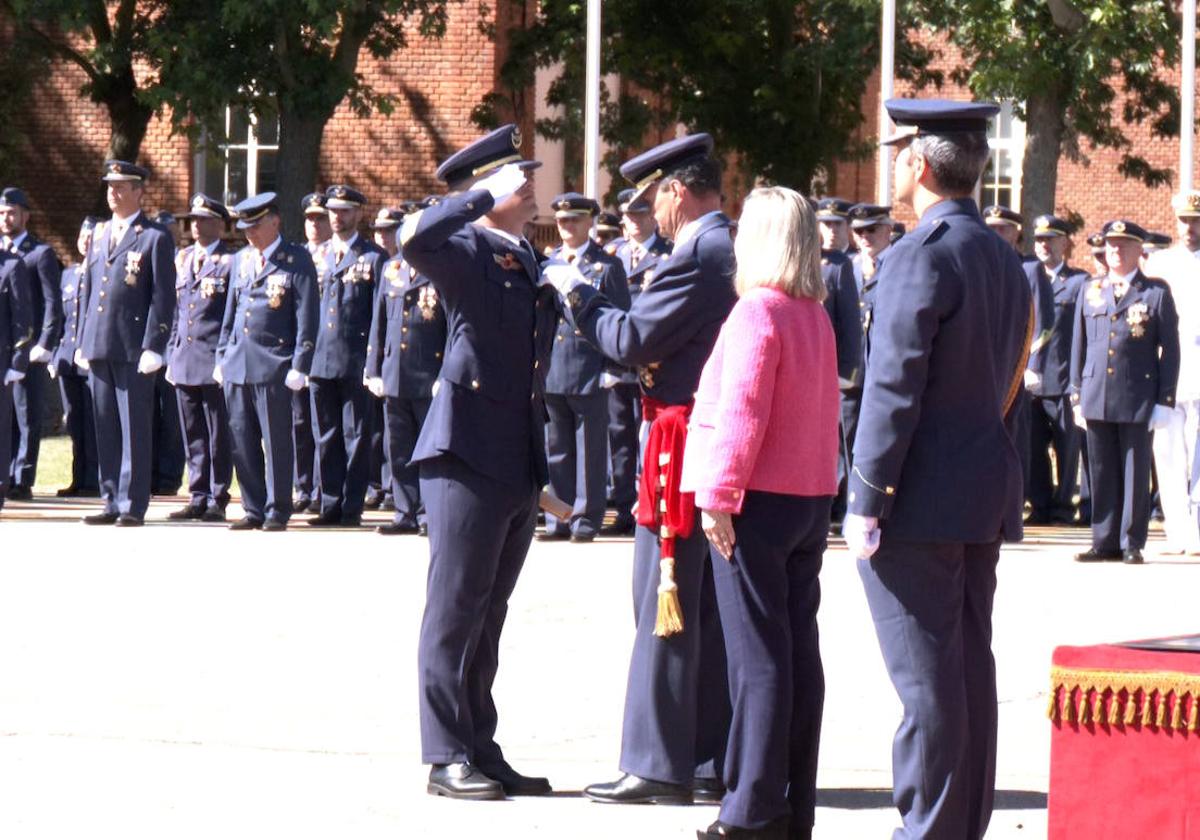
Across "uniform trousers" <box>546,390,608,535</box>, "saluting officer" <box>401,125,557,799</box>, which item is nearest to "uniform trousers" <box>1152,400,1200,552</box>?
"uniform trousers" <box>546,390,608,535</box>

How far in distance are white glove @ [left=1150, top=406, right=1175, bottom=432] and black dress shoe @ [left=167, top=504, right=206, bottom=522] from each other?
626cm

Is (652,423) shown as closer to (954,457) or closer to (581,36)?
(954,457)

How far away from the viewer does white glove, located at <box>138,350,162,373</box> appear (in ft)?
44.9

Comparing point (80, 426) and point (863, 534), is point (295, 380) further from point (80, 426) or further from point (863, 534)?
point (863, 534)

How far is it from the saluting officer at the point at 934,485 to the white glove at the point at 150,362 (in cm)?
869

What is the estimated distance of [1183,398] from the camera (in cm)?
1390

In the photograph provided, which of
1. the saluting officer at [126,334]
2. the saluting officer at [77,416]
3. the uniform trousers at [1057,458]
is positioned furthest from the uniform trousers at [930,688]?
the saluting officer at [77,416]

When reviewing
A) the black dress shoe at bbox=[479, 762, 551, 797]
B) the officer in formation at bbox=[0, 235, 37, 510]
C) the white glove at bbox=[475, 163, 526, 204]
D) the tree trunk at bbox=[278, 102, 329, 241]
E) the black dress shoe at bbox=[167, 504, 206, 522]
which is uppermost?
the tree trunk at bbox=[278, 102, 329, 241]

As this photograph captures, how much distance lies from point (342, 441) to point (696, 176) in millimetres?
8614

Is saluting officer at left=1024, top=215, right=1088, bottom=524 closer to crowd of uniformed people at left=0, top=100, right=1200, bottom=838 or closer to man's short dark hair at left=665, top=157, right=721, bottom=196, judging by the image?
crowd of uniformed people at left=0, top=100, right=1200, bottom=838

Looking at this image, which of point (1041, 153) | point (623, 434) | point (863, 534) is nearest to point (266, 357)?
point (623, 434)

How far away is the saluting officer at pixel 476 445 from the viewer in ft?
22.0

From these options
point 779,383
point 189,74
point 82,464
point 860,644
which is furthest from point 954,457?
point 189,74

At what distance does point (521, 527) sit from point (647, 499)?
1.80 feet
